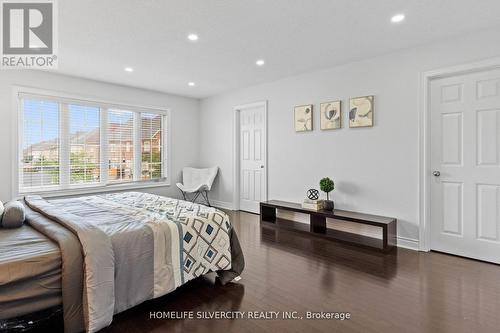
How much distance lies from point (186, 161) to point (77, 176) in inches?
83.3

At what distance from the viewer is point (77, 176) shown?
459cm

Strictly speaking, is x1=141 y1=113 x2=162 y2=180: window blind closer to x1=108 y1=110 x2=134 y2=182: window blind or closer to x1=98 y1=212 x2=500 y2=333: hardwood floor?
x1=108 y1=110 x2=134 y2=182: window blind

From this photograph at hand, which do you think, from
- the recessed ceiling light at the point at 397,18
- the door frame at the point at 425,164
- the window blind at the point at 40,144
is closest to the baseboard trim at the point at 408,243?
the door frame at the point at 425,164

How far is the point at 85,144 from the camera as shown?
15.3ft

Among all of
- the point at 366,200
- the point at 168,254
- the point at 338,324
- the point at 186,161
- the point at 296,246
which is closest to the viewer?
the point at 338,324

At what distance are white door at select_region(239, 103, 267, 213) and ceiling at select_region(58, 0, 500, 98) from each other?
1.18 metres

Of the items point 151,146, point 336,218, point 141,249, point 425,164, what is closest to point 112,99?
point 151,146

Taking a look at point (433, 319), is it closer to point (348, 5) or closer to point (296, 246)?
point (296, 246)

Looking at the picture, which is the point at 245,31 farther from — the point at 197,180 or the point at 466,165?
the point at 197,180

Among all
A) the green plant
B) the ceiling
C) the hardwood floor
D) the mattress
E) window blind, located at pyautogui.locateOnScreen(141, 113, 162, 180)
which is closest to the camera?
the mattress

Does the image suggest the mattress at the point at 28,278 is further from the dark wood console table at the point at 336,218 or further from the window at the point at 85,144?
the window at the point at 85,144

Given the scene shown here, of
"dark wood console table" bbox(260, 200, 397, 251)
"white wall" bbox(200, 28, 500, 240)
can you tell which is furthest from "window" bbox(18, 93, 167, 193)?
"dark wood console table" bbox(260, 200, 397, 251)

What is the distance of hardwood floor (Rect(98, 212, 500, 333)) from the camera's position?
1.77 m

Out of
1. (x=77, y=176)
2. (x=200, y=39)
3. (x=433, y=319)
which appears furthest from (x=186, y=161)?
(x=433, y=319)
